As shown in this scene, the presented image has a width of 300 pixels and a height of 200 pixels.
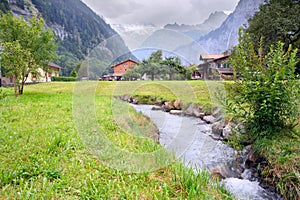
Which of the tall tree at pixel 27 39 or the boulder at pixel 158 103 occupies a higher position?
Answer: the tall tree at pixel 27 39

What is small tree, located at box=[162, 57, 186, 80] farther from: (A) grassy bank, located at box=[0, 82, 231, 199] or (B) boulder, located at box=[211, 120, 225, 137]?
(B) boulder, located at box=[211, 120, 225, 137]

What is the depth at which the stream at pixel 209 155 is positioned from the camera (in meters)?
3.62

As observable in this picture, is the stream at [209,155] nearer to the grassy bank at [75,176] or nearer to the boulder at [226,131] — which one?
the boulder at [226,131]

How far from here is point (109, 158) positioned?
11.3 feet

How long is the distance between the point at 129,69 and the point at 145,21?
112 cm

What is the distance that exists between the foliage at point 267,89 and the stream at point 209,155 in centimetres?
106

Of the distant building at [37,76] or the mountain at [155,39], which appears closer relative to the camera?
the mountain at [155,39]

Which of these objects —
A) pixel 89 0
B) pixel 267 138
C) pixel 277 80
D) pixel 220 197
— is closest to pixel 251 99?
pixel 277 80

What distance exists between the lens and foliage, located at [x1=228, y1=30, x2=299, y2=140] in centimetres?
399

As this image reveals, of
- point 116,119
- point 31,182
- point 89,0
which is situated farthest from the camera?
point 89,0

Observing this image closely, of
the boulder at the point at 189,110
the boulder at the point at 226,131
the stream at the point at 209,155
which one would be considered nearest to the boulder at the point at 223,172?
the stream at the point at 209,155

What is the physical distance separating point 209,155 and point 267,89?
2424 mm

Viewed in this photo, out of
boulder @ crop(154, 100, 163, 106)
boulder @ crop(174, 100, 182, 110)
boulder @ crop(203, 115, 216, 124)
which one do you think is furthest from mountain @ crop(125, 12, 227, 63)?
boulder @ crop(154, 100, 163, 106)

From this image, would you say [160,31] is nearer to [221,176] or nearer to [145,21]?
[145,21]
